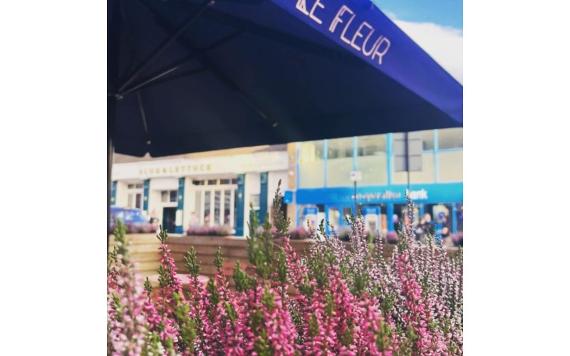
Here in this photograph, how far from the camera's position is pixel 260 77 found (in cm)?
264

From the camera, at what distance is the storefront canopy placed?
7.54ft

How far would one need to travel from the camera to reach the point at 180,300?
2395mm

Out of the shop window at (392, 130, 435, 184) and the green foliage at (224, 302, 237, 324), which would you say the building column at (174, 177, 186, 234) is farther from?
the shop window at (392, 130, 435, 184)

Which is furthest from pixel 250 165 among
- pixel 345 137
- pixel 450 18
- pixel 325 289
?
pixel 450 18

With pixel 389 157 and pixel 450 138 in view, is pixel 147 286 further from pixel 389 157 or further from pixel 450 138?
pixel 450 138

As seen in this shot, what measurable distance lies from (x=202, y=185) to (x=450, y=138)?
1.32 metres

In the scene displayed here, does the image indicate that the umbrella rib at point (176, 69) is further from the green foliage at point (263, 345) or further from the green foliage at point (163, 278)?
the green foliage at point (263, 345)

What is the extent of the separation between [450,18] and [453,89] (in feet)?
1.47

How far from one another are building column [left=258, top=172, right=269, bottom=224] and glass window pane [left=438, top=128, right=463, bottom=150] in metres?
0.95

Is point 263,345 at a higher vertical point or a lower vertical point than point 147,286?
lower

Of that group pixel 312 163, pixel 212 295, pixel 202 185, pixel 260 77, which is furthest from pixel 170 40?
pixel 212 295

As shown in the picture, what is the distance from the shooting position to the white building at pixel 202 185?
2.57m

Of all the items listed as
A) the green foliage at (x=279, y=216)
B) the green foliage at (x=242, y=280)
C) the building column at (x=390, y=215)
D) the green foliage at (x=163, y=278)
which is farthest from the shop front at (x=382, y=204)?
the green foliage at (x=163, y=278)
